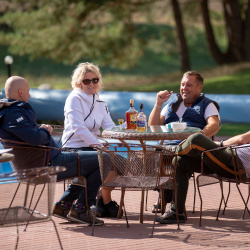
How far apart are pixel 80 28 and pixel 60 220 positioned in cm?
2002

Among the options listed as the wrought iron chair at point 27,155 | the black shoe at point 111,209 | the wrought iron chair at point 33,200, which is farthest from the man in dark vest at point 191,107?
the wrought iron chair at point 33,200

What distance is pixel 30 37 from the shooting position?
26031 mm

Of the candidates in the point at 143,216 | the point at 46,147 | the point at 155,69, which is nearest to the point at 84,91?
the point at 46,147

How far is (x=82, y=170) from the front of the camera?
17.6ft

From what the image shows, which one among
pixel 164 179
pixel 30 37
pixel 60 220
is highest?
pixel 30 37

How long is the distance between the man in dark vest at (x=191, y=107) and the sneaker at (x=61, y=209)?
1.41m

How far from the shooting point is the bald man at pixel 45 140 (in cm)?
490

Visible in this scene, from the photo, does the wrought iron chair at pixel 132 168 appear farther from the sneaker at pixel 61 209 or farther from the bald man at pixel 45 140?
the sneaker at pixel 61 209

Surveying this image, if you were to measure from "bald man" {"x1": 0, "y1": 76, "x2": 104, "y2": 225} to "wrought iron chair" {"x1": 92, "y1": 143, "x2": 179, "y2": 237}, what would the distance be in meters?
0.20

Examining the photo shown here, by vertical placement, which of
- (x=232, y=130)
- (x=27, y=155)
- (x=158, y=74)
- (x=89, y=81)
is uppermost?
(x=158, y=74)

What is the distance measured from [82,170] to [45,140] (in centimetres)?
50

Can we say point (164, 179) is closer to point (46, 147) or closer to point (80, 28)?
point (46, 147)

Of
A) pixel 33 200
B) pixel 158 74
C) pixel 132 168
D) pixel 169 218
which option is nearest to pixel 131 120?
pixel 132 168

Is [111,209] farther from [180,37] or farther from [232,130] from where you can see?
[180,37]
